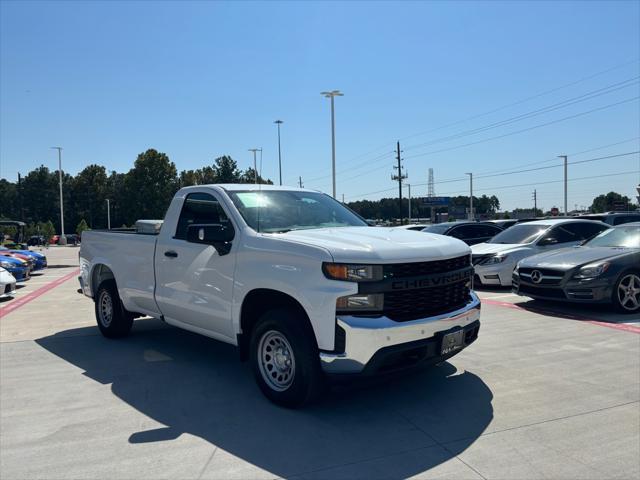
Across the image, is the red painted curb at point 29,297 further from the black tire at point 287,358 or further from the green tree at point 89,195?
the green tree at point 89,195

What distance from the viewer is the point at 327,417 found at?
13.9 ft

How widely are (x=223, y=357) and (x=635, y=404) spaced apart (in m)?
4.28

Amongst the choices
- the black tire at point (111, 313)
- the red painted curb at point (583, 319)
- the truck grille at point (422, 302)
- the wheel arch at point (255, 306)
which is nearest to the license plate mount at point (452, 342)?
the truck grille at point (422, 302)

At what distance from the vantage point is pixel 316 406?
4465 millimetres

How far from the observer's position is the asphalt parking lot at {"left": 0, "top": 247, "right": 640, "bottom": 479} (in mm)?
3424

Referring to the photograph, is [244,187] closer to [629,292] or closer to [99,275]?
[99,275]

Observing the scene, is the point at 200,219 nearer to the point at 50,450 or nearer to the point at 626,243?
the point at 50,450

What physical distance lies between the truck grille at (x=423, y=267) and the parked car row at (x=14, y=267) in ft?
34.8

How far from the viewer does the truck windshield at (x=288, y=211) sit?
16.4ft

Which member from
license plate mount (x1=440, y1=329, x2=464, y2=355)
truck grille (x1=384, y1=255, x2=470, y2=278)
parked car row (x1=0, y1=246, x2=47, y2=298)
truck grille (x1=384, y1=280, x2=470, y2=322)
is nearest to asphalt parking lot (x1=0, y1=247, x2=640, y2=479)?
license plate mount (x1=440, y1=329, x2=464, y2=355)

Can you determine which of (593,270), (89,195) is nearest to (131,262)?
(593,270)

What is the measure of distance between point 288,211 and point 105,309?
3.66m

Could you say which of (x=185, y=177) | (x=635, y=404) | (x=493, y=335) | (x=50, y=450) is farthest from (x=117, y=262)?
(x=185, y=177)

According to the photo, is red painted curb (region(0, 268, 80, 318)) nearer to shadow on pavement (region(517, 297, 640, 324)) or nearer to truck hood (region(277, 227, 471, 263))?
truck hood (region(277, 227, 471, 263))
